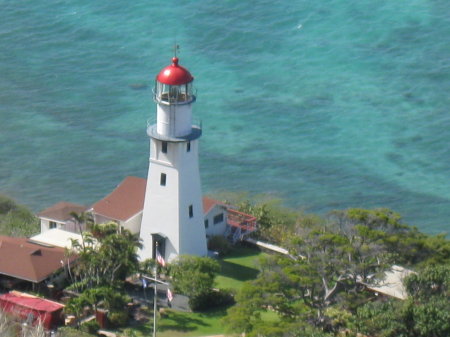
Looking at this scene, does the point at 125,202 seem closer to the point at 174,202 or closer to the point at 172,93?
the point at 174,202

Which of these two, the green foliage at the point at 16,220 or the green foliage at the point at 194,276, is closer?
the green foliage at the point at 194,276

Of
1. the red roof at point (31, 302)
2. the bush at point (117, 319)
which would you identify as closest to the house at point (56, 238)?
the red roof at point (31, 302)

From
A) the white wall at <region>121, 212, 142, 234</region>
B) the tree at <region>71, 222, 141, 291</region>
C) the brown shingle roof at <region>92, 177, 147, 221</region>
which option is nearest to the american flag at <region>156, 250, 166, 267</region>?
the tree at <region>71, 222, 141, 291</region>

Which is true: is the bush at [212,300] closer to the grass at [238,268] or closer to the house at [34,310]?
the grass at [238,268]

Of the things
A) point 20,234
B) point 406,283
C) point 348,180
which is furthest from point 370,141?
point 406,283

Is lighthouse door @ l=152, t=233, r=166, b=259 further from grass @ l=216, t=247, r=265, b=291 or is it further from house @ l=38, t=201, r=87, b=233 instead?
house @ l=38, t=201, r=87, b=233
